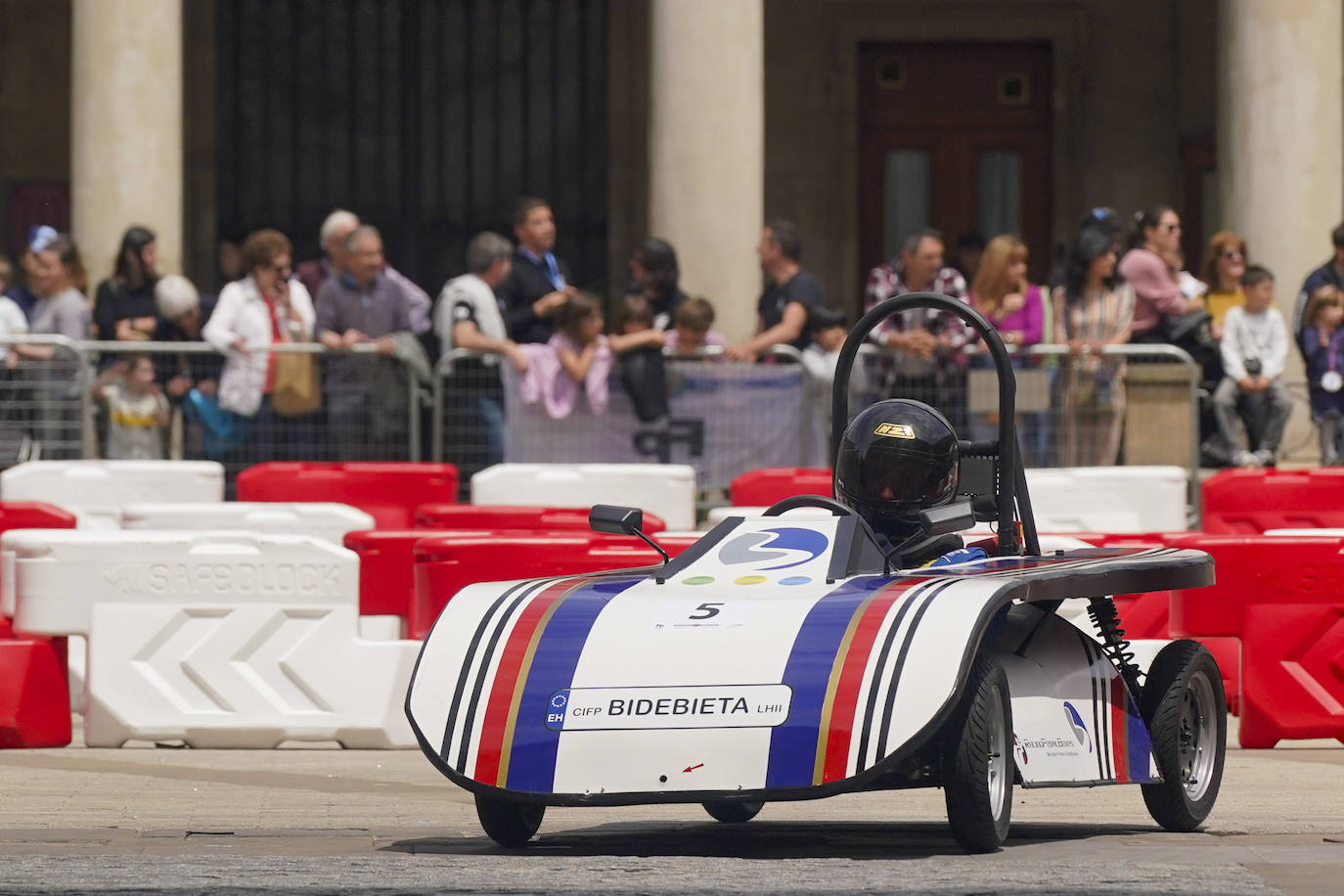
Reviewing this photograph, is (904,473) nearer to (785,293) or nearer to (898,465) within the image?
(898,465)

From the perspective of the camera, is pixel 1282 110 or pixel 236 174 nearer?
pixel 1282 110

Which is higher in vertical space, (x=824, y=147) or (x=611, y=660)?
(x=824, y=147)

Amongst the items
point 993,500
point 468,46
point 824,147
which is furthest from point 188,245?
point 993,500

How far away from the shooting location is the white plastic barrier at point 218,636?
1148 centimetres

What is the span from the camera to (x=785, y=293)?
17.0 metres

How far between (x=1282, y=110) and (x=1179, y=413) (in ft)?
13.7

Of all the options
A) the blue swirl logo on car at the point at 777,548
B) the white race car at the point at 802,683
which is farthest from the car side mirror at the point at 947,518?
the blue swirl logo on car at the point at 777,548

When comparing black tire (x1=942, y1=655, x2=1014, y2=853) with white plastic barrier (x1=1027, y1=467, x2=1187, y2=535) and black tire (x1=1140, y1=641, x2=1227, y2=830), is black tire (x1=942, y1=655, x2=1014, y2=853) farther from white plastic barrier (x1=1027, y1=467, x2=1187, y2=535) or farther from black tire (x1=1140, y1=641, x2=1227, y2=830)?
white plastic barrier (x1=1027, y1=467, x2=1187, y2=535)

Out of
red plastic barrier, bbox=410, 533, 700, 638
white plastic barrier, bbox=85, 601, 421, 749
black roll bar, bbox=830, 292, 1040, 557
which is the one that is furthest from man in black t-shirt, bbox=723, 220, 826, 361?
black roll bar, bbox=830, 292, 1040, 557

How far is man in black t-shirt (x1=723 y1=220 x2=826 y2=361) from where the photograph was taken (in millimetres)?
16875

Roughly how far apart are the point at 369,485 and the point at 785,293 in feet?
9.58

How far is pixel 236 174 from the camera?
25078 mm

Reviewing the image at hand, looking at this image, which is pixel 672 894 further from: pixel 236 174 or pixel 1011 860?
pixel 236 174

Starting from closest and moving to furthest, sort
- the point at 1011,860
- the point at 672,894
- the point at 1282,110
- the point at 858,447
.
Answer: the point at 672,894 → the point at 1011,860 → the point at 858,447 → the point at 1282,110
